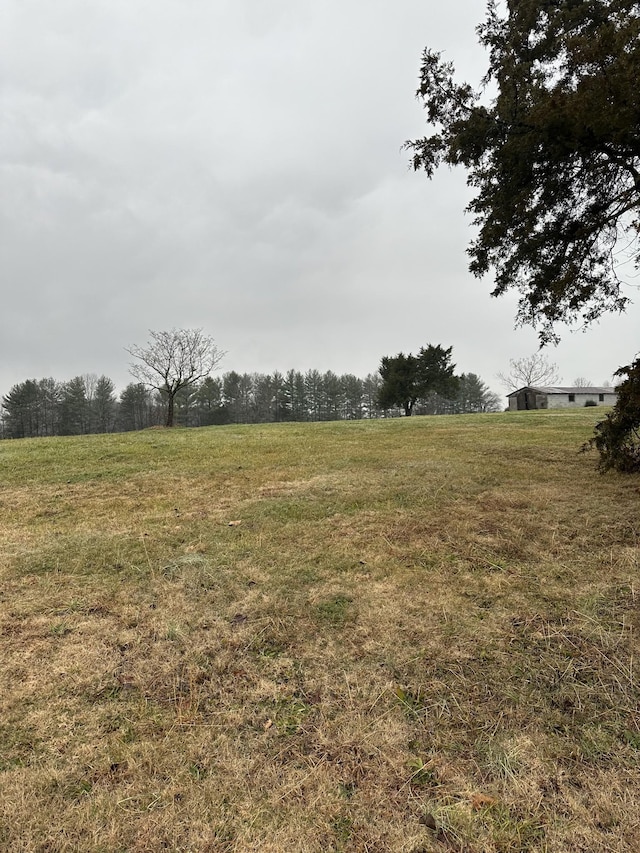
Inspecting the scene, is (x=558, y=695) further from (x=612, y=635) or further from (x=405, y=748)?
(x=405, y=748)

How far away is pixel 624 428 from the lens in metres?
5.82

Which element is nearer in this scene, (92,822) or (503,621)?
(92,822)

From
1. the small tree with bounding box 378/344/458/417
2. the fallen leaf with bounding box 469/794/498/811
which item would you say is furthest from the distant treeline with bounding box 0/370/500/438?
the fallen leaf with bounding box 469/794/498/811

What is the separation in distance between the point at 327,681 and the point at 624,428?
5805 mm

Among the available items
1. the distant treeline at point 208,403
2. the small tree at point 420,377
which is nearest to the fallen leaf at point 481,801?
the small tree at point 420,377

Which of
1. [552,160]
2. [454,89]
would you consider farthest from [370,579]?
[454,89]

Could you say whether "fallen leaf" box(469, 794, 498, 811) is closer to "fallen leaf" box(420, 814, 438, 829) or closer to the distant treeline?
"fallen leaf" box(420, 814, 438, 829)

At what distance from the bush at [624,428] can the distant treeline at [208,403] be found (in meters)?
37.1

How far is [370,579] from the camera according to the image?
136 inches

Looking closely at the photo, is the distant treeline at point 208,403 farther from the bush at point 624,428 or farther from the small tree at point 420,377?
the bush at point 624,428

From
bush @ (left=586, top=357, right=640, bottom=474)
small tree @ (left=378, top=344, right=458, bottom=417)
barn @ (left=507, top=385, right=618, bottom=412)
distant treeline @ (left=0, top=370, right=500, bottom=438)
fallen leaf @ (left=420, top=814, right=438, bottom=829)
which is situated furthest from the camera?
distant treeline @ (left=0, top=370, right=500, bottom=438)

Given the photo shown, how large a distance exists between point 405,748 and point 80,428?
176 feet

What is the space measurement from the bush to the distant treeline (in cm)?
3712

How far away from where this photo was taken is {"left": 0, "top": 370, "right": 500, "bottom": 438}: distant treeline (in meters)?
46.7
